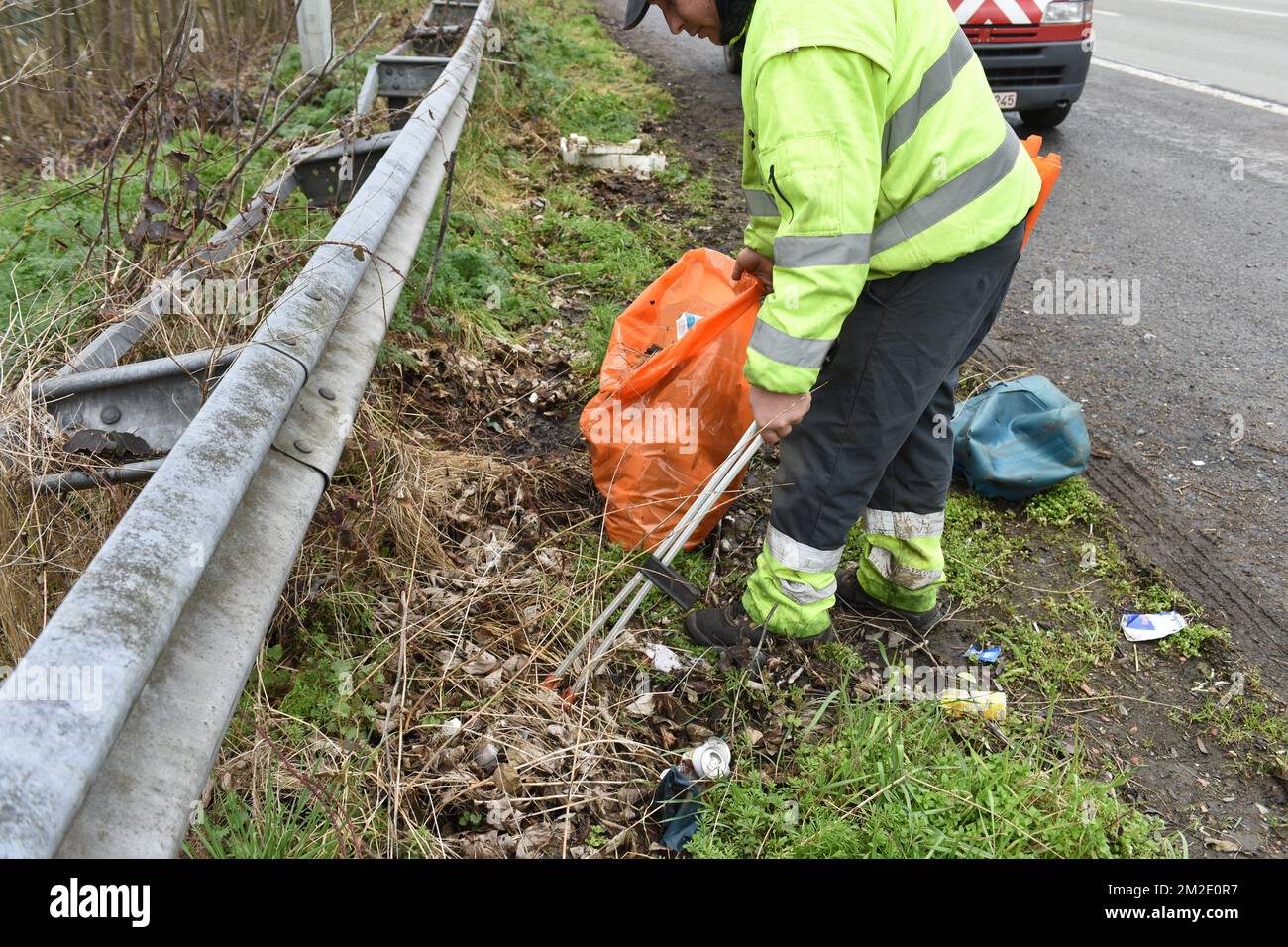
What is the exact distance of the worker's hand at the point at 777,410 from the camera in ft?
8.17

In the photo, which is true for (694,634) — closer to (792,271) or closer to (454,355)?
(792,271)

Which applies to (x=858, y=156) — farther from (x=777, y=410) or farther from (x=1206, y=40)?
(x=1206, y=40)

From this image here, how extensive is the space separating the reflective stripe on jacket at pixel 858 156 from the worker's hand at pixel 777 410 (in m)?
0.08

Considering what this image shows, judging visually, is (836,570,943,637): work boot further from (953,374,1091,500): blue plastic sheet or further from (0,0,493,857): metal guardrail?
(0,0,493,857): metal guardrail

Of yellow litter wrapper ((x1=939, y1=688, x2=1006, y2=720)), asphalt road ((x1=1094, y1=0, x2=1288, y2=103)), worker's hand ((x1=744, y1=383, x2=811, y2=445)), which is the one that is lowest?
yellow litter wrapper ((x1=939, y1=688, x2=1006, y2=720))

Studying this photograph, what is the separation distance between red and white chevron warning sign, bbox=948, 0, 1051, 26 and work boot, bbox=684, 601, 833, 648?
6221mm

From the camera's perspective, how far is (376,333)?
2.39 m

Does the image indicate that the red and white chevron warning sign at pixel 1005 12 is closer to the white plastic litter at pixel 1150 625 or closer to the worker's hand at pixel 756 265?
the worker's hand at pixel 756 265

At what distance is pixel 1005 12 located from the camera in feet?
23.9

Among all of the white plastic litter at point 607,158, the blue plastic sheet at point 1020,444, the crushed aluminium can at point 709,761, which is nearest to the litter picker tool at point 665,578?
the crushed aluminium can at point 709,761

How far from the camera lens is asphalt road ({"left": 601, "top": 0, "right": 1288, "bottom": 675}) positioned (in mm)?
3496

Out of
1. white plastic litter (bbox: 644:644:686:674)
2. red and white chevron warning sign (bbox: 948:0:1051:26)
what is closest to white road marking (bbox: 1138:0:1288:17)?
red and white chevron warning sign (bbox: 948:0:1051:26)

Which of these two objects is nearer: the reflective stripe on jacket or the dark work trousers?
the reflective stripe on jacket

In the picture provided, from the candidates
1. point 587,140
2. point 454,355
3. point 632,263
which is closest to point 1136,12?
point 587,140
